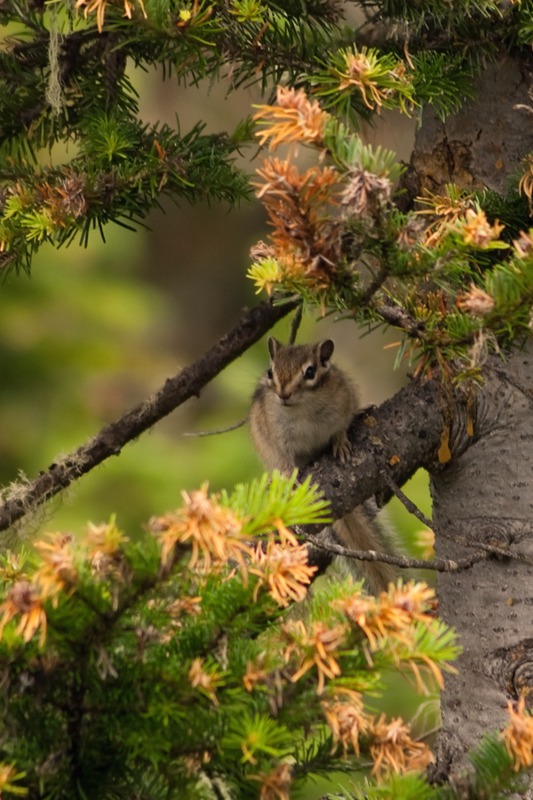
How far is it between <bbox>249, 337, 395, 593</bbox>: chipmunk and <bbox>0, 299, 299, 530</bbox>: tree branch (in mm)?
514

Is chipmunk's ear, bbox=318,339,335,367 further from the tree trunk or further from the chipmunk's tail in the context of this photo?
the tree trunk

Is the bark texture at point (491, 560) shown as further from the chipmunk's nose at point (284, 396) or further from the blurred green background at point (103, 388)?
the blurred green background at point (103, 388)

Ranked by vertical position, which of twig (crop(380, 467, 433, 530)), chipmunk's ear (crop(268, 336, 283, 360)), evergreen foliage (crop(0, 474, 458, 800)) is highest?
evergreen foliage (crop(0, 474, 458, 800))

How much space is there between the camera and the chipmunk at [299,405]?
9.29 ft

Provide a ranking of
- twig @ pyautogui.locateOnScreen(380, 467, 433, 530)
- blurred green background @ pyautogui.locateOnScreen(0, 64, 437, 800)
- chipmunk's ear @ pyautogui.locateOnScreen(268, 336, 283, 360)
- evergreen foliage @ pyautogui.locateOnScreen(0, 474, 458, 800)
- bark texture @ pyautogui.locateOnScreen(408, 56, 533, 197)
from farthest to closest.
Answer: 1. blurred green background @ pyautogui.locateOnScreen(0, 64, 437, 800)
2. chipmunk's ear @ pyautogui.locateOnScreen(268, 336, 283, 360)
3. bark texture @ pyautogui.locateOnScreen(408, 56, 533, 197)
4. twig @ pyautogui.locateOnScreen(380, 467, 433, 530)
5. evergreen foliage @ pyautogui.locateOnScreen(0, 474, 458, 800)

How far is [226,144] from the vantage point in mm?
1993

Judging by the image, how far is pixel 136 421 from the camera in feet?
6.88

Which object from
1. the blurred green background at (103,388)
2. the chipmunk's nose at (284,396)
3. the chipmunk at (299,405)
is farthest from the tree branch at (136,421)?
the blurred green background at (103,388)

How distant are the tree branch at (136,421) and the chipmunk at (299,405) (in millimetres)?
514

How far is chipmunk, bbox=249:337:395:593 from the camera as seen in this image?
2.83m

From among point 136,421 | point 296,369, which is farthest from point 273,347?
point 136,421

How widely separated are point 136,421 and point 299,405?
33.7 inches

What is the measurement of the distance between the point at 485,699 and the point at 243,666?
910 millimetres

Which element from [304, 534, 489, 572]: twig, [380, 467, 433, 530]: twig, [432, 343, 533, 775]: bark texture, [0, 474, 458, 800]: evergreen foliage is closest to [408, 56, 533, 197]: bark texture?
[432, 343, 533, 775]: bark texture
